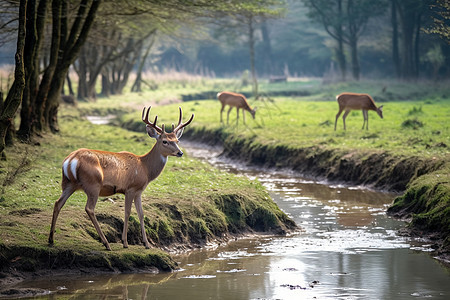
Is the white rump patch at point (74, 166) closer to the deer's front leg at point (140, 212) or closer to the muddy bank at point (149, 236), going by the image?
the muddy bank at point (149, 236)

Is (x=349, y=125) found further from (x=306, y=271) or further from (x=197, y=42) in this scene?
(x=197, y=42)

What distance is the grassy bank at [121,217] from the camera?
10078 mm

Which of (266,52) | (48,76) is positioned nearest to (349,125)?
(48,76)

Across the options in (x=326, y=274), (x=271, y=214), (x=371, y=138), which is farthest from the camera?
(x=371, y=138)

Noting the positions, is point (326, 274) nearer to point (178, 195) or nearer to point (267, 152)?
point (178, 195)

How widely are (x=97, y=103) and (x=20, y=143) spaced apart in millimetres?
23304

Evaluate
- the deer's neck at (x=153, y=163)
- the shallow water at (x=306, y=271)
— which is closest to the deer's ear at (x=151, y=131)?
the deer's neck at (x=153, y=163)

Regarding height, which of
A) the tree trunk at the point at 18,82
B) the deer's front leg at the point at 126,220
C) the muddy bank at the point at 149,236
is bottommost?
Result: the muddy bank at the point at 149,236

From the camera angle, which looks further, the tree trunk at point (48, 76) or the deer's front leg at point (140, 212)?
the tree trunk at point (48, 76)

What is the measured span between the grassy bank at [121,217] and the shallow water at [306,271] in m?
0.34

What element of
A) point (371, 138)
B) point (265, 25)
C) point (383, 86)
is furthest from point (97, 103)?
point (265, 25)

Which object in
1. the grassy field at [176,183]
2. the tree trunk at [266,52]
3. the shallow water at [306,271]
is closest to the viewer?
the shallow water at [306,271]

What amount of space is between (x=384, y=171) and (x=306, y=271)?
857 cm

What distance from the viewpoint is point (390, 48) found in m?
59.8
